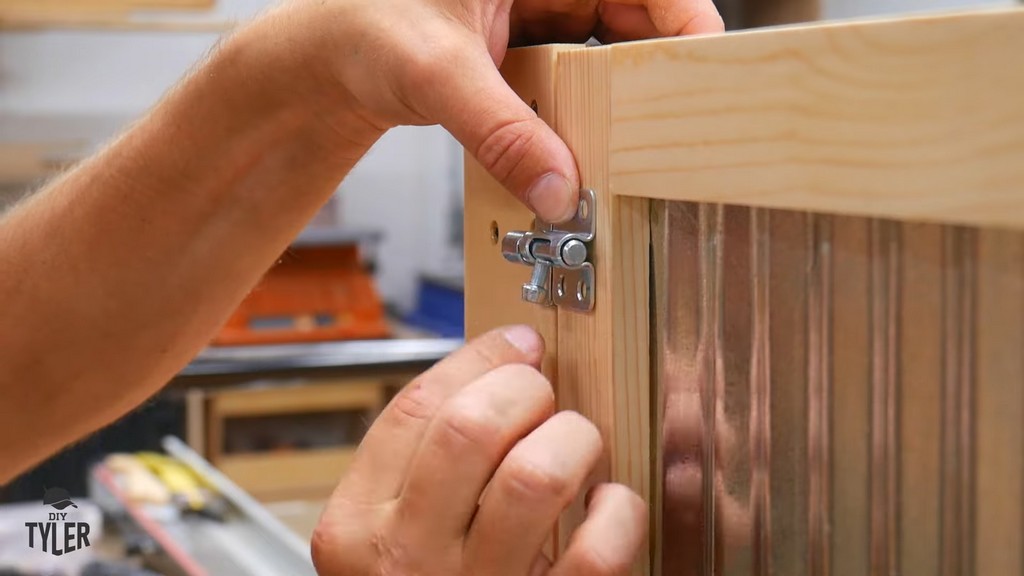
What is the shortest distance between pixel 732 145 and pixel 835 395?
13 cm

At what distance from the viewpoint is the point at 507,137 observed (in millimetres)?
598

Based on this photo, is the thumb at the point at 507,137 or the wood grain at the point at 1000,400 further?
the thumb at the point at 507,137

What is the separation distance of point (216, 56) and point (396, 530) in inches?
17.5

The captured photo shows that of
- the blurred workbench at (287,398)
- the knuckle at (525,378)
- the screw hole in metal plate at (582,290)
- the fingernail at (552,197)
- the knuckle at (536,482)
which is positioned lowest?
the blurred workbench at (287,398)

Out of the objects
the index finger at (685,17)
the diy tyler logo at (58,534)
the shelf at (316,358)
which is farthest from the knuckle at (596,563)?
the shelf at (316,358)

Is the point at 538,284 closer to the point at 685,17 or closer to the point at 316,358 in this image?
the point at 685,17

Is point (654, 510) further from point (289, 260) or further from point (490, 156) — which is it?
point (289, 260)

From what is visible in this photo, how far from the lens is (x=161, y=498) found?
153 cm

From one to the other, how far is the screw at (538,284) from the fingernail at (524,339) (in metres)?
0.02

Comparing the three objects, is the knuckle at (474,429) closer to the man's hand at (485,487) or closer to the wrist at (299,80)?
the man's hand at (485,487)

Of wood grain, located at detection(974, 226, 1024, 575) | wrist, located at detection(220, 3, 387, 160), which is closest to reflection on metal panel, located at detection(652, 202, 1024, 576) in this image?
wood grain, located at detection(974, 226, 1024, 575)

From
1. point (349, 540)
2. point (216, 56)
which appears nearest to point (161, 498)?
point (216, 56)

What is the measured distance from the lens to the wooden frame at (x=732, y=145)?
14.9 inches

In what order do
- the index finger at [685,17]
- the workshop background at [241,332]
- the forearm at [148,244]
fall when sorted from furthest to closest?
the workshop background at [241,332], the forearm at [148,244], the index finger at [685,17]
